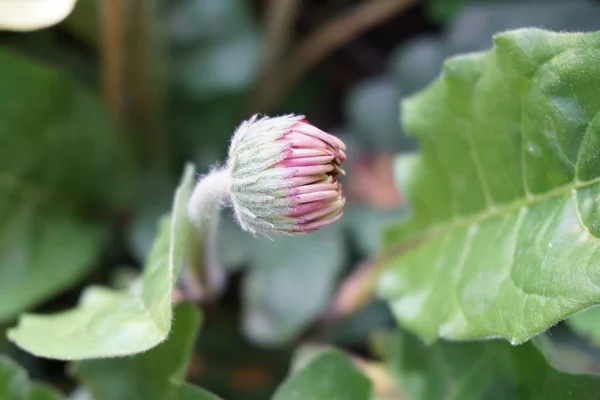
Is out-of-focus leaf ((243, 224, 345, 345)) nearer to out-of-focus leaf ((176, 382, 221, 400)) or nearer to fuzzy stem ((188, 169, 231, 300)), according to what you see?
fuzzy stem ((188, 169, 231, 300))

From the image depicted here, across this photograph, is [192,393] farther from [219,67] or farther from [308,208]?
[219,67]

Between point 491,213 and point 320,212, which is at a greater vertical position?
point 320,212

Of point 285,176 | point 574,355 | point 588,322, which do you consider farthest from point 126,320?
point 574,355

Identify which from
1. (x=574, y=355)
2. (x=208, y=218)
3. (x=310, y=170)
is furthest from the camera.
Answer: (x=574, y=355)

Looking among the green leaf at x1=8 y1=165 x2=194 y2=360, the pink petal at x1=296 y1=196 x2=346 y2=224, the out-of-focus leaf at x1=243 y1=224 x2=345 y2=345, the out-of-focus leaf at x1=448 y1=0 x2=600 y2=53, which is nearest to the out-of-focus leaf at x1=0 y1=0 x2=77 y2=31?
the green leaf at x1=8 y1=165 x2=194 y2=360

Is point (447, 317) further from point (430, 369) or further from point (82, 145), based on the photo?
point (82, 145)

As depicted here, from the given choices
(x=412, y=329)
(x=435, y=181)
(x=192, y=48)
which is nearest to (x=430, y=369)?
(x=412, y=329)

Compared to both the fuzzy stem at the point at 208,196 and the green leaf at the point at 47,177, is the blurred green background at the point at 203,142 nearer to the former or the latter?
the green leaf at the point at 47,177
